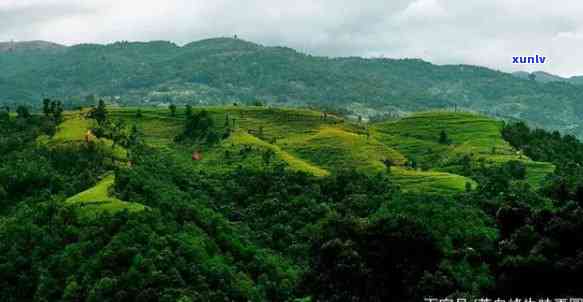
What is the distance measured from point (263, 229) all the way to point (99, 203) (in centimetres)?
2758

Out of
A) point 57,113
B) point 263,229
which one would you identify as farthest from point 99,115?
point 263,229

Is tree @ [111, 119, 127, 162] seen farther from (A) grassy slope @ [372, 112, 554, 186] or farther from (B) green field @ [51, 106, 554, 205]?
(A) grassy slope @ [372, 112, 554, 186]

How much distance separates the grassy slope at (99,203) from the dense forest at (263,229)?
5.67 ft

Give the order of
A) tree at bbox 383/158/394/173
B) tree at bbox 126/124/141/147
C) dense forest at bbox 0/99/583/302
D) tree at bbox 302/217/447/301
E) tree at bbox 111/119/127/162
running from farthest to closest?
tree at bbox 126/124/141/147, tree at bbox 383/158/394/173, tree at bbox 111/119/127/162, tree at bbox 302/217/447/301, dense forest at bbox 0/99/583/302

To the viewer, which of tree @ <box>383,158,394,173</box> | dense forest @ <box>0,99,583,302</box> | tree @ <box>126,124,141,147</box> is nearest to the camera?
dense forest @ <box>0,99,583,302</box>

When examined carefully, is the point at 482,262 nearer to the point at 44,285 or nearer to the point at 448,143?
the point at 44,285

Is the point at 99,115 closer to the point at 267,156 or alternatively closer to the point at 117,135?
the point at 117,135

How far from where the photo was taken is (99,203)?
110688 mm

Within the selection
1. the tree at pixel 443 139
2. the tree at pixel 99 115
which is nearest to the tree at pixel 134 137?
the tree at pixel 99 115

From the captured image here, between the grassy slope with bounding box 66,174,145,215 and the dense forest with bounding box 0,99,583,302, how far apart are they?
1.73 metres

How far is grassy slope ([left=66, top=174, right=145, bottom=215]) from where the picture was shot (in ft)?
354

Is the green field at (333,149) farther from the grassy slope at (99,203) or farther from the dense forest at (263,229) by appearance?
the grassy slope at (99,203)

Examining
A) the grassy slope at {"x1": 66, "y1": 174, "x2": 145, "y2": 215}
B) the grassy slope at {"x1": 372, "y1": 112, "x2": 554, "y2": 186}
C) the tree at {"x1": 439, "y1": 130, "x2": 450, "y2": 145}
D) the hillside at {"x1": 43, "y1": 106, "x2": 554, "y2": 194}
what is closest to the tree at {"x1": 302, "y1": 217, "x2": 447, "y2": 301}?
the grassy slope at {"x1": 66, "y1": 174, "x2": 145, "y2": 215}

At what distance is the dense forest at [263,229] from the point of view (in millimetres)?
66375
